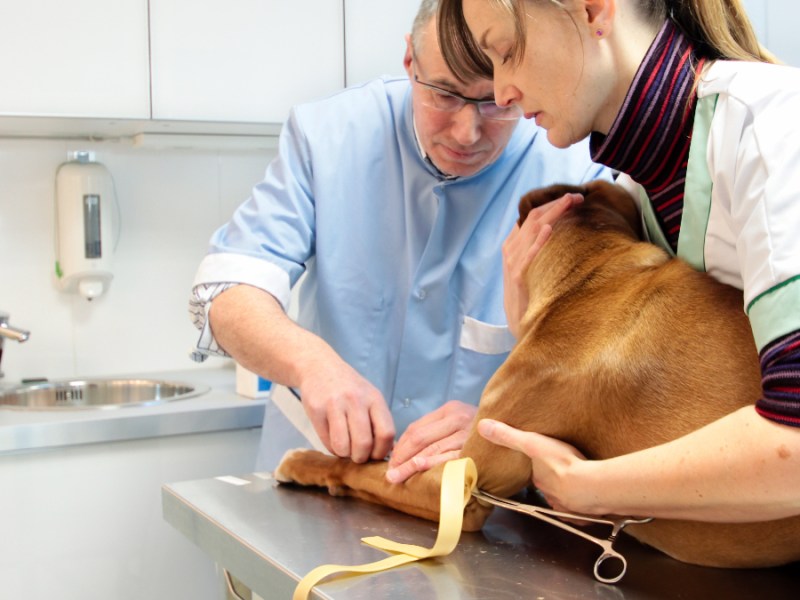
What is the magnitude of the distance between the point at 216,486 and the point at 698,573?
630mm

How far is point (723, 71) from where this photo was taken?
0.87 meters

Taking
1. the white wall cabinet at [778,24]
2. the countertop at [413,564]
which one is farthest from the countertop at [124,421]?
the white wall cabinet at [778,24]

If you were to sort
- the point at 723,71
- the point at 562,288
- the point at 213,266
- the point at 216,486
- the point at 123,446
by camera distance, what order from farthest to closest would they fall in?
the point at 123,446 → the point at 213,266 → the point at 216,486 → the point at 562,288 → the point at 723,71

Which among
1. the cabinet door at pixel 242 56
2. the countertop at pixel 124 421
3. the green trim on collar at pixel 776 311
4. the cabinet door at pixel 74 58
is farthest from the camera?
the cabinet door at pixel 242 56

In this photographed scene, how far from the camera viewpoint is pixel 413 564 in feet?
3.06

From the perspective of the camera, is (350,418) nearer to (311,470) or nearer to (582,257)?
(311,470)

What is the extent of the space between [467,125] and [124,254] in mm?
1387

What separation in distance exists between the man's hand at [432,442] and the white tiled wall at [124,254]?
1.52 meters

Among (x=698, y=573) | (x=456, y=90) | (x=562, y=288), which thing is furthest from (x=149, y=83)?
(x=698, y=573)

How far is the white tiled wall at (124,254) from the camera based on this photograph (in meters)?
2.41

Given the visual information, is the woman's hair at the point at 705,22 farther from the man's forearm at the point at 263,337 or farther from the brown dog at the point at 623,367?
Result: the man's forearm at the point at 263,337

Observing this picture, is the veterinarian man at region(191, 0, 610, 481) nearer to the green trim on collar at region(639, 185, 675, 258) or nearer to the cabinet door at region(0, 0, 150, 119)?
the green trim on collar at region(639, 185, 675, 258)

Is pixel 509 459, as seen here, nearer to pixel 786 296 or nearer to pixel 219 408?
pixel 786 296

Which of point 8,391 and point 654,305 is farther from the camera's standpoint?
point 8,391
